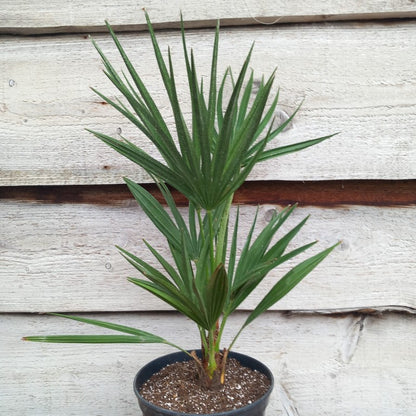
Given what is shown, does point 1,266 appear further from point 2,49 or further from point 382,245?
point 382,245

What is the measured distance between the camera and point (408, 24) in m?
0.93

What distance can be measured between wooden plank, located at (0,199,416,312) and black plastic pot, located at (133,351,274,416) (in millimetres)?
146

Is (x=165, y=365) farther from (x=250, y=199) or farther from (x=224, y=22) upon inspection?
(x=224, y=22)

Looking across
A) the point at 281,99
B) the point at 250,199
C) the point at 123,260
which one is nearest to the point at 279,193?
the point at 250,199

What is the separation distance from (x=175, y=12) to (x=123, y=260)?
20.2 inches

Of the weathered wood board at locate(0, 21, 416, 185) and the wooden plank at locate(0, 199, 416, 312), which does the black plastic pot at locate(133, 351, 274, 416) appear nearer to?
the wooden plank at locate(0, 199, 416, 312)

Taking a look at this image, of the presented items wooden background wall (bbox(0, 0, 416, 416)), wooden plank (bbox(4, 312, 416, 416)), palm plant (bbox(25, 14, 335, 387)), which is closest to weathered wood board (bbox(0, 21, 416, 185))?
wooden background wall (bbox(0, 0, 416, 416))

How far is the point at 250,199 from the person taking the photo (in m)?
0.98

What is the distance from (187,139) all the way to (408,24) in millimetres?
594

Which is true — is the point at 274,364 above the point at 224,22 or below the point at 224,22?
below

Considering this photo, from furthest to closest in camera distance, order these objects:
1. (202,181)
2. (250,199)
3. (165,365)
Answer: (250,199), (165,365), (202,181)

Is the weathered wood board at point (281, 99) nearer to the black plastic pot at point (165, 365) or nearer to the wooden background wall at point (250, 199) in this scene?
the wooden background wall at point (250, 199)

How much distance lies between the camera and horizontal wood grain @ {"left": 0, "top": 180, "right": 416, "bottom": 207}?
0.97 metres

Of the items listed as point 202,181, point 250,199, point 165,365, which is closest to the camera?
point 202,181
